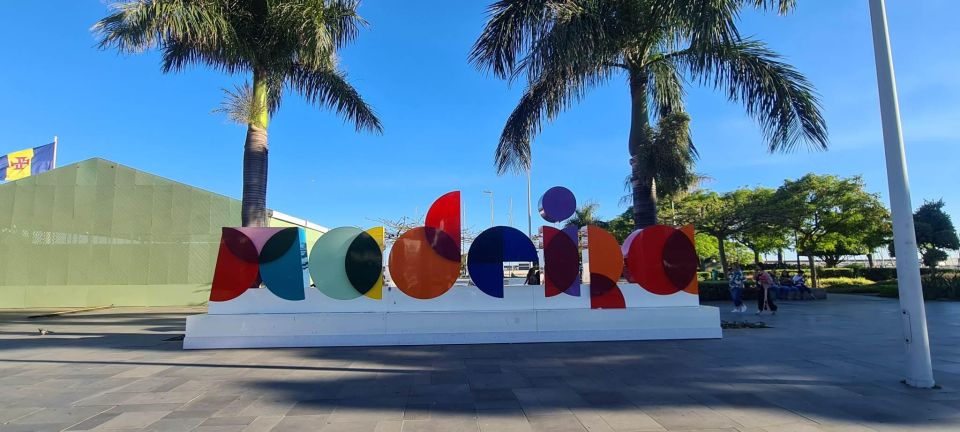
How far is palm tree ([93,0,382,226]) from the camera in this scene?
31.3ft

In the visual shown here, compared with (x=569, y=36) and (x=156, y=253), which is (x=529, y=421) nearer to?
(x=569, y=36)

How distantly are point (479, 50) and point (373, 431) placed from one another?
9.27 metres

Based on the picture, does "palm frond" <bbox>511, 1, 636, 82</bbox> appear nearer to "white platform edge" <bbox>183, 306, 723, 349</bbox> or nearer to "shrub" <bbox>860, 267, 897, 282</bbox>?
"white platform edge" <bbox>183, 306, 723, 349</bbox>

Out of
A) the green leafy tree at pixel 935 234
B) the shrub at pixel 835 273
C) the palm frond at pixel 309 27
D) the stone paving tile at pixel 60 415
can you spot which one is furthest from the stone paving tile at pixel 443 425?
the shrub at pixel 835 273

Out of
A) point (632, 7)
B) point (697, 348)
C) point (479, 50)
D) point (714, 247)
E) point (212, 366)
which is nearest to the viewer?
point (212, 366)

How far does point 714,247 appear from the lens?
46531 millimetres

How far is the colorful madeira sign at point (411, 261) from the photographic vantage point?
32.3ft

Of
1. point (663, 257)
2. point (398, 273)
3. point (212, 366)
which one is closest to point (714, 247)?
point (663, 257)

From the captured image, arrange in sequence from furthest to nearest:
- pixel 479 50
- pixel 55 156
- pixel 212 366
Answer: pixel 55 156
pixel 479 50
pixel 212 366

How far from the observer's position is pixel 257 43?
445 inches

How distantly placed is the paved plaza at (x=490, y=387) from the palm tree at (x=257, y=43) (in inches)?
174

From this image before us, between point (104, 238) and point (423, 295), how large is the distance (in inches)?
693

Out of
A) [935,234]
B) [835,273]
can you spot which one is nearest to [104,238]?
[935,234]

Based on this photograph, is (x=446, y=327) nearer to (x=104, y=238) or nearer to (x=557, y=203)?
(x=557, y=203)
